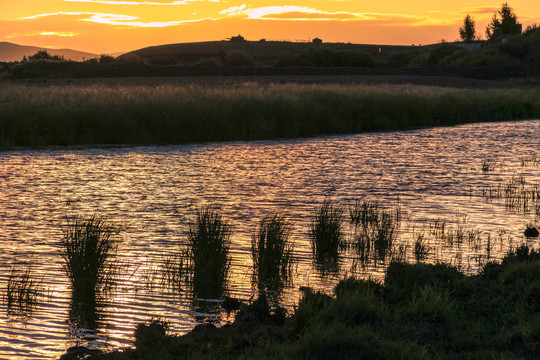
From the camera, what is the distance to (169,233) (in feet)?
38.9

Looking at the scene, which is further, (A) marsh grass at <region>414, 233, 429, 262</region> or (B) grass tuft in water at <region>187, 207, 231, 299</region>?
(A) marsh grass at <region>414, 233, 429, 262</region>

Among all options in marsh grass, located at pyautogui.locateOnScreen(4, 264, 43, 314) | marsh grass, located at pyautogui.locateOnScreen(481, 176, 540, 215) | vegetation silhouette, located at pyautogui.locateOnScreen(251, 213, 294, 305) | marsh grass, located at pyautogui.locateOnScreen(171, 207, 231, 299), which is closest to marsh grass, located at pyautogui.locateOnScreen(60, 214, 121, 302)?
marsh grass, located at pyautogui.locateOnScreen(4, 264, 43, 314)

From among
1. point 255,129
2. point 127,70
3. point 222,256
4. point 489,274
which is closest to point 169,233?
point 222,256

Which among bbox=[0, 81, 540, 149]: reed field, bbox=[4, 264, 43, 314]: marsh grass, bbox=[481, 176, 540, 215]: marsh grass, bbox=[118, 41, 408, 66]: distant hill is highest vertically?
bbox=[118, 41, 408, 66]: distant hill

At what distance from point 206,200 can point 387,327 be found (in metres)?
9.11

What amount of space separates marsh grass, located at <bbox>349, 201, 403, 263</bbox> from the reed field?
49.6 ft

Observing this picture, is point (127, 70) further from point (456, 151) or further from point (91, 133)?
point (456, 151)

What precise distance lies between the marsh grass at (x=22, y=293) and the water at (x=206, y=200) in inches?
3.4

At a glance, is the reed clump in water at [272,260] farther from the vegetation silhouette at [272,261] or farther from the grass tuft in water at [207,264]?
the grass tuft in water at [207,264]

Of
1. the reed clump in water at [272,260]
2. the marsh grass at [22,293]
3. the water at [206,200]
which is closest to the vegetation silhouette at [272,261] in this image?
the reed clump in water at [272,260]

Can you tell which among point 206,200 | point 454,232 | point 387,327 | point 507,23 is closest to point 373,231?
point 454,232

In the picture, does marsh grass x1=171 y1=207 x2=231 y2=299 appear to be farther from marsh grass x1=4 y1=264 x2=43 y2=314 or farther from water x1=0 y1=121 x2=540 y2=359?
marsh grass x1=4 y1=264 x2=43 y2=314

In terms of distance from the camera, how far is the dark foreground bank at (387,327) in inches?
231

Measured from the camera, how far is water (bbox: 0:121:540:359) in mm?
7938
